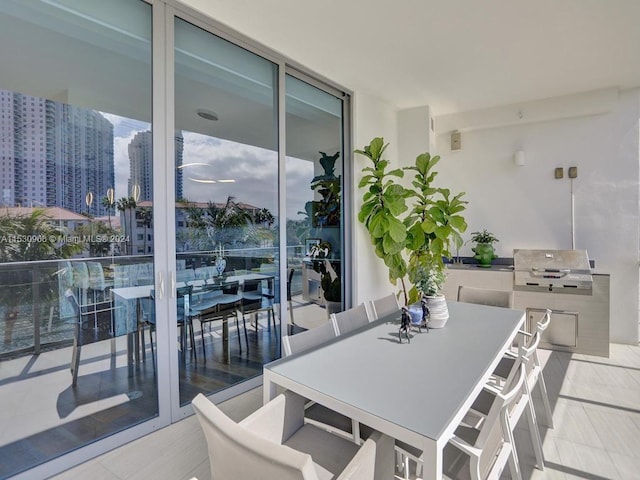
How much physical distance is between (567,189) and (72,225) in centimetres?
525

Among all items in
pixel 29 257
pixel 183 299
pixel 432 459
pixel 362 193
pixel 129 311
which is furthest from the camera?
pixel 362 193

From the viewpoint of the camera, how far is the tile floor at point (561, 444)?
6.46ft

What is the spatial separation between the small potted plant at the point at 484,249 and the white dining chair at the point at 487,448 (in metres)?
3.33

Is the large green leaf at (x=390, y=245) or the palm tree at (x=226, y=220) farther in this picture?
the large green leaf at (x=390, y=245)

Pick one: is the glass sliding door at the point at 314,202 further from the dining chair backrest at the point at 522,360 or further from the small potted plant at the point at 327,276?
the dining chair backrest at the point at 522,360

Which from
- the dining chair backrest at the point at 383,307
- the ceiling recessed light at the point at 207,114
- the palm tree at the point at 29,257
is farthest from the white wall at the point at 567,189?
the palm tree at the point at 29,257

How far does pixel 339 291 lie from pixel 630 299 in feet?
11.4

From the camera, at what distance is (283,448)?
896mm

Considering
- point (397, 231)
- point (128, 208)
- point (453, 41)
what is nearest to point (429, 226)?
point (397, 231)

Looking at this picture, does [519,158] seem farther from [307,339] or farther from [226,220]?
[307,339]

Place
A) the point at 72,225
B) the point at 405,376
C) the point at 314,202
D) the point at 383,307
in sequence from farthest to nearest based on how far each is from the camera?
the point at 314,202
the point at 383,307
the point at 72,225
the point at 405,376

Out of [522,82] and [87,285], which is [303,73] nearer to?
[522,82]

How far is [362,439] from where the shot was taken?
1604mm

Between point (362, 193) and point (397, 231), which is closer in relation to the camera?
point (397, 231)
